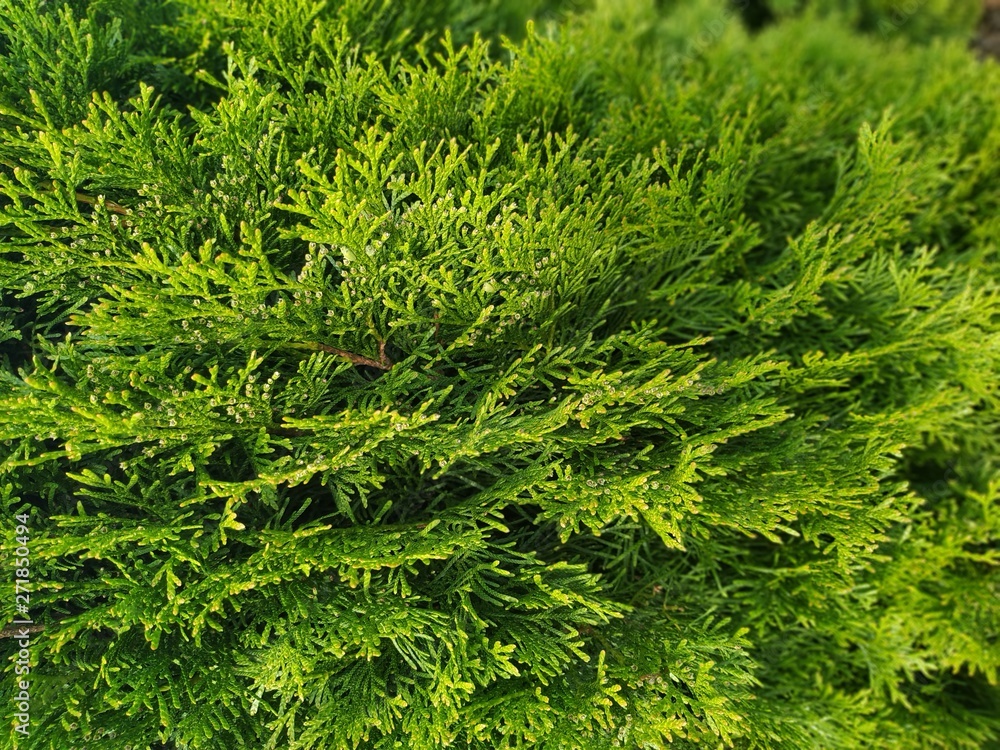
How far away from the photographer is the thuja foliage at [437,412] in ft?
7.27

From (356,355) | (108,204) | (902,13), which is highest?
(902,13)

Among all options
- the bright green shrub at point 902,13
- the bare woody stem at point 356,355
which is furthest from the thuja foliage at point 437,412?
the bright green shrub at point 902,13

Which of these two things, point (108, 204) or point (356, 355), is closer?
point (108, 204)

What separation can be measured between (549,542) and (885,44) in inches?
225

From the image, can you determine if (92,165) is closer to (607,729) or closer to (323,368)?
(323,368)

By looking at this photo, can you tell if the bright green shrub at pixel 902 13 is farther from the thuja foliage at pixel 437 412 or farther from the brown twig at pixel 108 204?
the brown twig at pixel 108 204

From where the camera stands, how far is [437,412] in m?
2.37

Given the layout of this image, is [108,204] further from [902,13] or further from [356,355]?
[902,13]

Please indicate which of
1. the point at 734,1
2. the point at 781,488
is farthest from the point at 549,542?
the point at 734,1

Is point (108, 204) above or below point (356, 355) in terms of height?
above

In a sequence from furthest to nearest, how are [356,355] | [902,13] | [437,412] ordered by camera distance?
1. [902,13]
2. [356,355]
3. [437,412]

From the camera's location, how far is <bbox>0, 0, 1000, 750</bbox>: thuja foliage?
87.3 inches

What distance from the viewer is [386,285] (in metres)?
2.44

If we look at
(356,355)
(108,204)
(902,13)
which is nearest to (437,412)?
(356,355)
